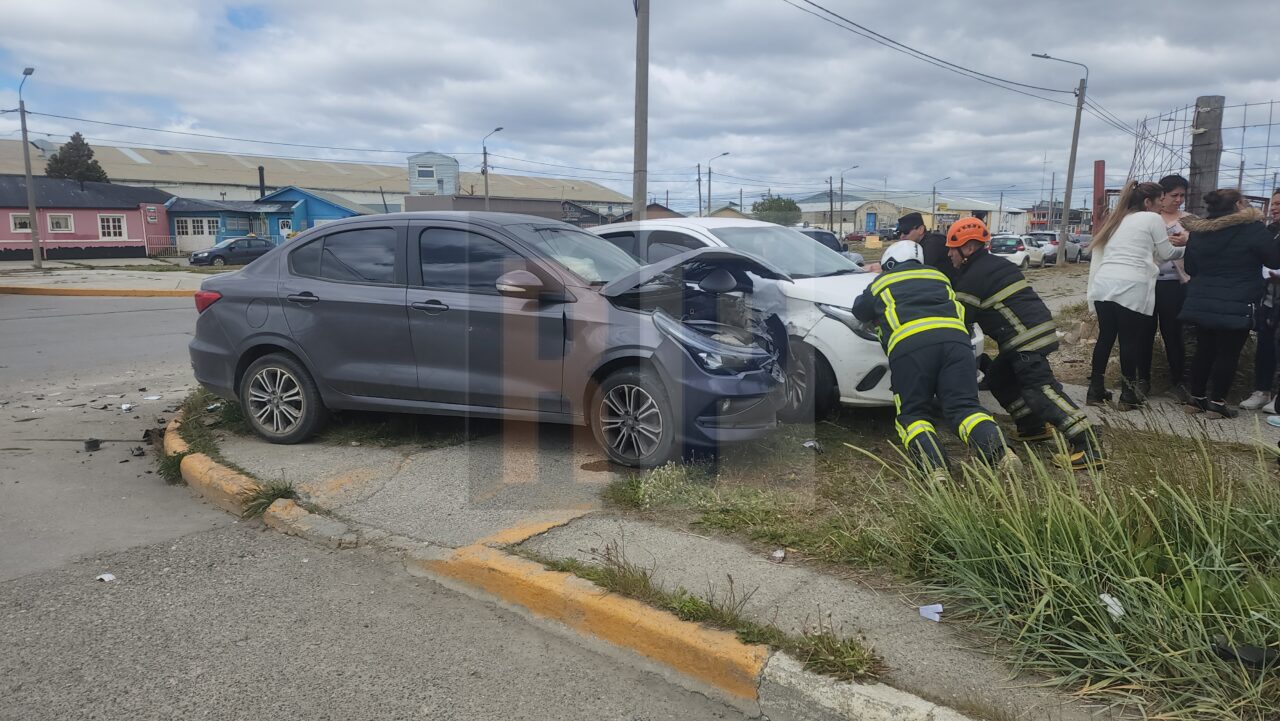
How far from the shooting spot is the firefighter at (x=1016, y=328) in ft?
16.8

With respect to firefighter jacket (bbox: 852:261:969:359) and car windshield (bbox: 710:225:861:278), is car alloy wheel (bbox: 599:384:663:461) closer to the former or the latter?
firefighter jacket (bbox: 852:261:969:359)

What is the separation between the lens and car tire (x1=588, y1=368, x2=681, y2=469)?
4895 mm

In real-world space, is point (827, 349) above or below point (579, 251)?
below

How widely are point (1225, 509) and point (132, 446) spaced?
690 centimetres

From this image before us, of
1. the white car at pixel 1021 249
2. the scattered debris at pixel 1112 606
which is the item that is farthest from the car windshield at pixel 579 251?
the white car at pixel 1021 249

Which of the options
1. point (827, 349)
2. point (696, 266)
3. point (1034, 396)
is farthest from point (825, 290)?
point (1034, 396)

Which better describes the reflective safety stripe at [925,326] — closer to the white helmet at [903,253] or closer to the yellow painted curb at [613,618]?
the white helmet at [903,253]

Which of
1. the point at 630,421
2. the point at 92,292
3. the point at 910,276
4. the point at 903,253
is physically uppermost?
the point at 903,253

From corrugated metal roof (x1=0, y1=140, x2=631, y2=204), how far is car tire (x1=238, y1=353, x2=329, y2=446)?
6813cm

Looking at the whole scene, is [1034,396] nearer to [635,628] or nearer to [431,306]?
[635,628]

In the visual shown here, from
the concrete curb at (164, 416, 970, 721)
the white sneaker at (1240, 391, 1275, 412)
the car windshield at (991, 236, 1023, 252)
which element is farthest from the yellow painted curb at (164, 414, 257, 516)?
the car windshield at (991, 236, 1023, 252)

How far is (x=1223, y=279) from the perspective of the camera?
6.09 m

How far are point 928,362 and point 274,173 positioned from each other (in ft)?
305

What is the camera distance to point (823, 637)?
9.91 feet
